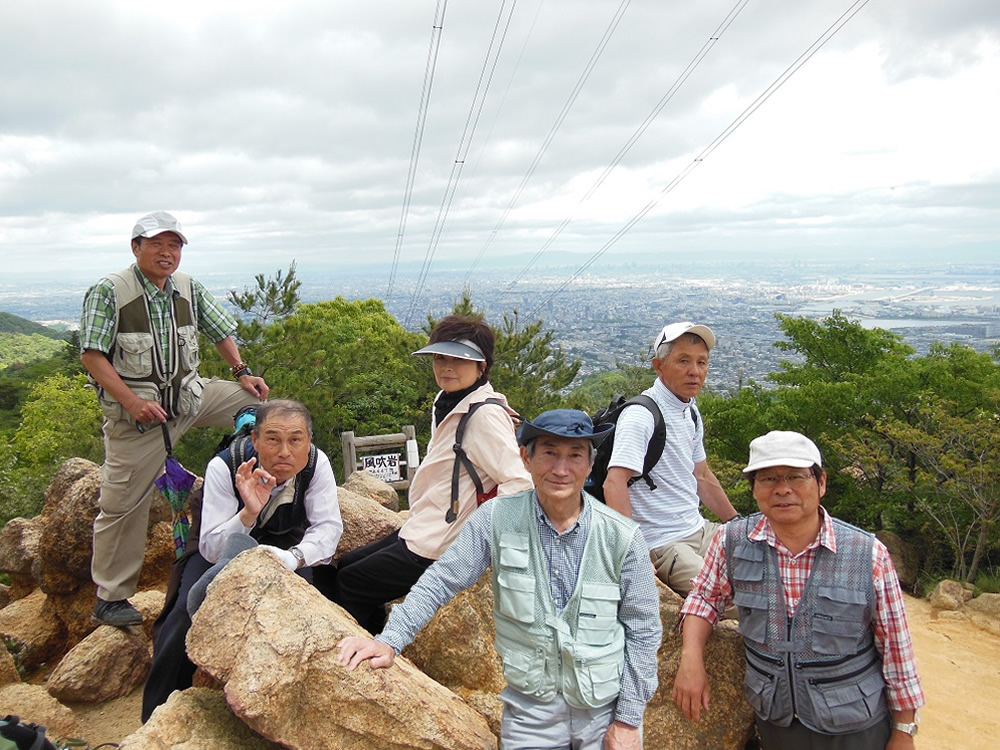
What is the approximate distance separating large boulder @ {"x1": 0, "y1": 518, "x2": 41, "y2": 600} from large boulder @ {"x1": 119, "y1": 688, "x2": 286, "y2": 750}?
16.6 ft

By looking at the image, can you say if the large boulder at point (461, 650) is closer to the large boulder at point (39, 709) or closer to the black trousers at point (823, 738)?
the black trousers at point (823, 738)

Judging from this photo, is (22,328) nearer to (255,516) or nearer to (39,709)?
(39,709)

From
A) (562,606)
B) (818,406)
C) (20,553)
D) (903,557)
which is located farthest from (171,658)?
(818,406)

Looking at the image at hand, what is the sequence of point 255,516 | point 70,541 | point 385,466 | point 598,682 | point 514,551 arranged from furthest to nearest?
point 385,466, point 70,541, point 255,516, point 514,551, point 598,682

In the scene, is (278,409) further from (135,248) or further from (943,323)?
(943,323)

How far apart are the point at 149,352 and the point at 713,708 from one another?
4.05 metres

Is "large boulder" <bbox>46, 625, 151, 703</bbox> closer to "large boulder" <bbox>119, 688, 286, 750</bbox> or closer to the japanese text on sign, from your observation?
"large boulder" <bbox>119, 688, 286, 750</bbox>

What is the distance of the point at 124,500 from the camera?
474 centimetres

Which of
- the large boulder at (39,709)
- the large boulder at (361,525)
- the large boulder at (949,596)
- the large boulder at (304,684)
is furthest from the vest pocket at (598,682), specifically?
the large boulder at (949,596)

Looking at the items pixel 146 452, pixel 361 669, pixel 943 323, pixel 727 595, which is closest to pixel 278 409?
pixel 361 669

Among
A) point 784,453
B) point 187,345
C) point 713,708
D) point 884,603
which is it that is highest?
point 187,345

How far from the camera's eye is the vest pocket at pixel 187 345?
4.77 m

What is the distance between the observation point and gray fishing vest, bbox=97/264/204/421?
14.8ft

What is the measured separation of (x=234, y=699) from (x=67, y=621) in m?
4.68
